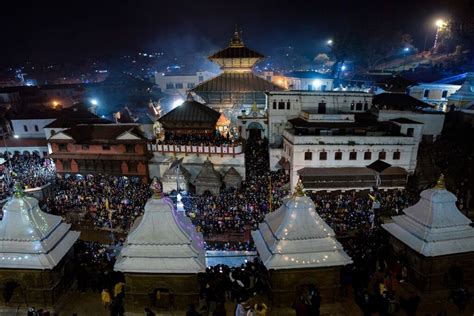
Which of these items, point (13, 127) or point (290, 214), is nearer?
point (290, 214)

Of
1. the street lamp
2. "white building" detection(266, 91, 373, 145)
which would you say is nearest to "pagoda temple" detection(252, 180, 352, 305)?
"white building" detection(266, 91, 373, 145)

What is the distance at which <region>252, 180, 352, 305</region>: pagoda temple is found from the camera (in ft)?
37.1

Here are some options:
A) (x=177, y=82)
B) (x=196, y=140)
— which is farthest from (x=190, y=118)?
(x=177, y=82)

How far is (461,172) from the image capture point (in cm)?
2608

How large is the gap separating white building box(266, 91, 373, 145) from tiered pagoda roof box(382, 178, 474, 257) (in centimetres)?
2064

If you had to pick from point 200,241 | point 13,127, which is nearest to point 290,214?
point 200,241

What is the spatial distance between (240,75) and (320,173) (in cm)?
1854

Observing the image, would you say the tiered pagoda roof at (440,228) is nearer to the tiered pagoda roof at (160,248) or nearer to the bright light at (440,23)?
the tiered pagoda roof at (160,248)

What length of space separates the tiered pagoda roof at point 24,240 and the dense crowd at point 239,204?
9324 mm

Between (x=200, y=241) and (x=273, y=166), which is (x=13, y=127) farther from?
(x=200, y=241)

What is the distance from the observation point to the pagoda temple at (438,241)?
11688 mm

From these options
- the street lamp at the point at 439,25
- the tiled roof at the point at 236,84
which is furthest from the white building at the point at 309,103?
the street lamp at the point at 439,25

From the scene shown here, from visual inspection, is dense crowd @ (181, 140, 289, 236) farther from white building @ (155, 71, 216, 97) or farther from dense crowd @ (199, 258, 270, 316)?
white building @ (155, 71, 216, 97)

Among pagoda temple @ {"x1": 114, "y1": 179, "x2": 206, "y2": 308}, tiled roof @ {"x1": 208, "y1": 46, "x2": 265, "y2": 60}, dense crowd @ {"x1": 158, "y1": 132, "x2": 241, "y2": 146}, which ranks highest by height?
tiled roof @ {"x1": 208, "y1": 46, "x2": 265, "y2": 60}
